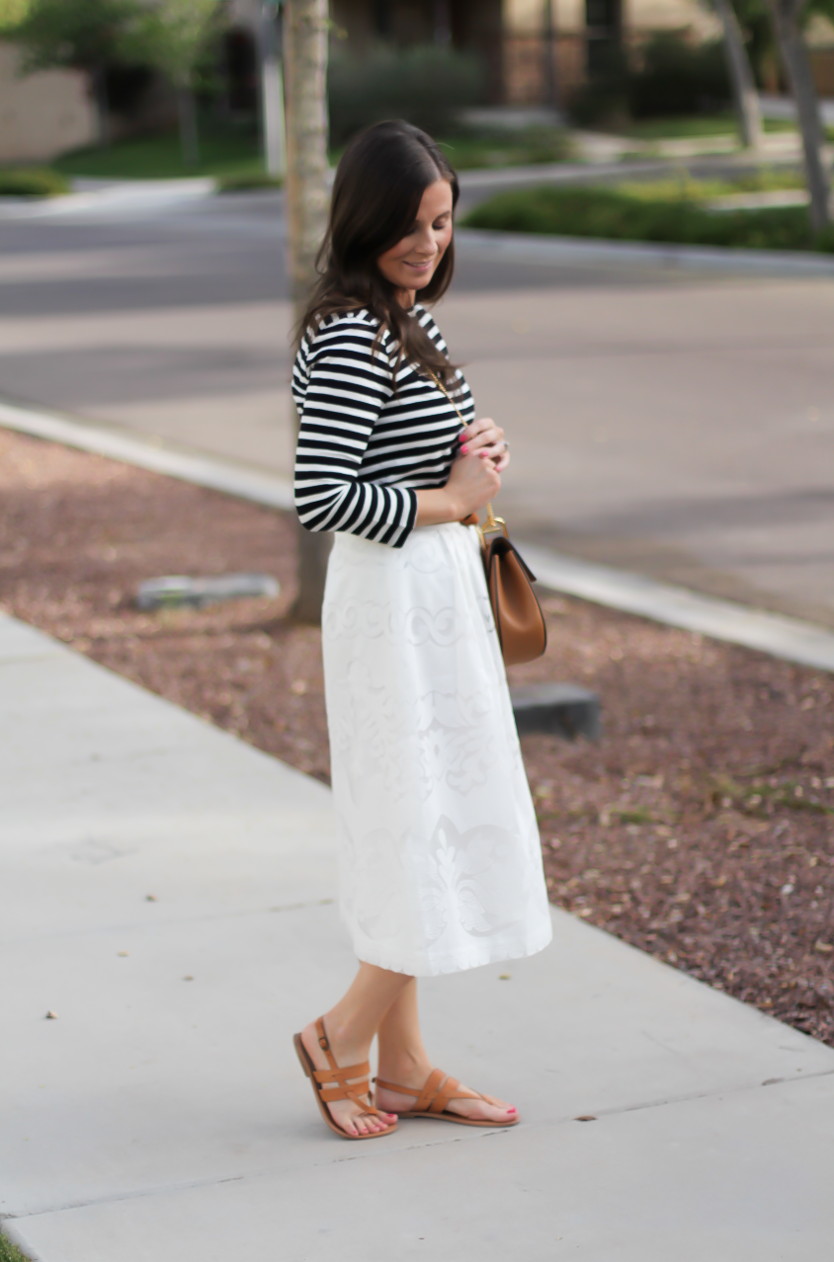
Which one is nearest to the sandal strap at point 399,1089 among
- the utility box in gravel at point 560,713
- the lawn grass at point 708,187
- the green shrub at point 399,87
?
the utility box in gravel at point 560,713

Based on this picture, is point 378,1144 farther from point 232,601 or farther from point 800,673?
→ point 232,601

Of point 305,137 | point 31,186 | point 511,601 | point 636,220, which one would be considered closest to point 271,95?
point 31,186

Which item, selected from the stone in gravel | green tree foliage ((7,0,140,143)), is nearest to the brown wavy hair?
the stone in gravel

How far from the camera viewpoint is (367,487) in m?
2.87

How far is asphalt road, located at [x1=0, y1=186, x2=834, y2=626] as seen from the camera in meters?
8.50

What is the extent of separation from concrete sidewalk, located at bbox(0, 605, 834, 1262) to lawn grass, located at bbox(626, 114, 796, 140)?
4517cm

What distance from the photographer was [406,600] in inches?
116

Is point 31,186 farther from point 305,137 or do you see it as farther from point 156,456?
point 305,137

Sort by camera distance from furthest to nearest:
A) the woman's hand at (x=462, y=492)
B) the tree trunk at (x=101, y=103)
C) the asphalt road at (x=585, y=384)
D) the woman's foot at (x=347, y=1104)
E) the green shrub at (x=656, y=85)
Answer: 1. the tree trunk at (x=101, y=103)
2. the green shrub at (x=656, y=85)
3. the asphalt road at (x=585, y=384)
4. the woman's foot at (x=347, y=1104)
5. the woman's hand at (x=462, y=492)

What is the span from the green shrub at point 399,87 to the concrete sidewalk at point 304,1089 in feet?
145

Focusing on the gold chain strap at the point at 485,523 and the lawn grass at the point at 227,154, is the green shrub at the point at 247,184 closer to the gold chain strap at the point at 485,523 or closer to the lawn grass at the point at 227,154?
the lawn grass at the point at 227,154

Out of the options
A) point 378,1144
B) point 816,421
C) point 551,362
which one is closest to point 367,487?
point 378,1144

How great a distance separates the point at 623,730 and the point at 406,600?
284 cm

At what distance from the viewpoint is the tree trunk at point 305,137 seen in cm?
614
